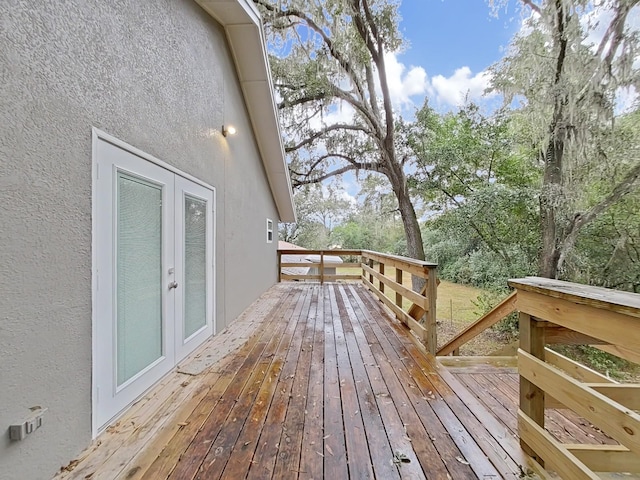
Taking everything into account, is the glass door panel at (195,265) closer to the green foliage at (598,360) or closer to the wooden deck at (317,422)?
the wooden deck at (317,422)

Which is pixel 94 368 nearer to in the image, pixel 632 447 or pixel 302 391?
pixel 302 391

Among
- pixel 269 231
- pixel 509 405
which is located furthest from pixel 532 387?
pixel 269 231

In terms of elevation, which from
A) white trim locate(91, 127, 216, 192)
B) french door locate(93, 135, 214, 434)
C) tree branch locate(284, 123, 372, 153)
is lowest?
french door locate(93, 135, 214, 434)

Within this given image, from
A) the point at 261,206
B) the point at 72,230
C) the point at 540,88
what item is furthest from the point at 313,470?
the point at 540,88

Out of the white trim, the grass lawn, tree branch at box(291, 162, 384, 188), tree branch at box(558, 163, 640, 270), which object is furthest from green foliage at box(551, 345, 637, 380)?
the white trim

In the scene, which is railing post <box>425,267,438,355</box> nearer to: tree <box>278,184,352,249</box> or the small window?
the small window

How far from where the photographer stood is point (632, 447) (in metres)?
1.07

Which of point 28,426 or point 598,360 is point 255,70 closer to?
A: point 28,426

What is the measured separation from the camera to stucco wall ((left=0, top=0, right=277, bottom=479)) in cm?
135

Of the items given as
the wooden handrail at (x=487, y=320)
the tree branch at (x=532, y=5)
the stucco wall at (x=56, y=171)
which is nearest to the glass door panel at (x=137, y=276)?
the stucco wall at (x=56, y=171)

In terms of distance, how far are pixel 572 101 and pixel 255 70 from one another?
623cm

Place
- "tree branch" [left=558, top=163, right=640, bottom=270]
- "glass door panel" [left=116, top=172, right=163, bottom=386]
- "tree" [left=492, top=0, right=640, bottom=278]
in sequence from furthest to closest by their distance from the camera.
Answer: "tree branch" [left=558, top=163, right=640, bottom=270] < "tree" [left=492, top=0, right=640, bottom=278] < "glass door panel" [left=116, top=172, right=163, bottom=386]

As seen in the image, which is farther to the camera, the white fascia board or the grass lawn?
the grass lawn

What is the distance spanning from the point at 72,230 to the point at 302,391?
6.23ft
